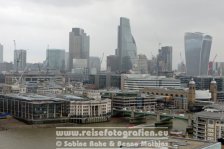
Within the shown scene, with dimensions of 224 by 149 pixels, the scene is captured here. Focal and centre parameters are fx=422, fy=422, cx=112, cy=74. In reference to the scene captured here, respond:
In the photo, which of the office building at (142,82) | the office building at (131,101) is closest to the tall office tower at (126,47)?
the office building at (142,82)

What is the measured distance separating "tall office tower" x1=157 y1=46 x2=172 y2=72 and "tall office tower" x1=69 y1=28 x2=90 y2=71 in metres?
16.2

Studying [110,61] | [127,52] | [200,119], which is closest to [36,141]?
[200,119]

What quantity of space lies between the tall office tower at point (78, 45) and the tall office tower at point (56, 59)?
2255 mm

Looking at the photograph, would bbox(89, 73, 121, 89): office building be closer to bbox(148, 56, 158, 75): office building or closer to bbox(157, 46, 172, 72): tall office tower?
bbox(148, 56, 158, 75): office building

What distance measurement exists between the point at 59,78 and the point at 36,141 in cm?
2899

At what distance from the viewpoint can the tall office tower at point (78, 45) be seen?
7175cm

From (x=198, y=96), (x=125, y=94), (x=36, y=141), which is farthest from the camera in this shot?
(x=198, y=96)

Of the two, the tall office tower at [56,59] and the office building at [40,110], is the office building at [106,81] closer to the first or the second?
the office building at [40,110]

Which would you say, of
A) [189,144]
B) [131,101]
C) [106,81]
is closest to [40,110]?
[131,101]

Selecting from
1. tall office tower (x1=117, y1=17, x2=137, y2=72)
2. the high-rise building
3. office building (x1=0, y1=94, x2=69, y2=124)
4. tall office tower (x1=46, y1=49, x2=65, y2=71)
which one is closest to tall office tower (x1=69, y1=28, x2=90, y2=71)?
tall office tower (x1=46, y1=49, x2=65, y2=71)

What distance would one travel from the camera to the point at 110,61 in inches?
2586

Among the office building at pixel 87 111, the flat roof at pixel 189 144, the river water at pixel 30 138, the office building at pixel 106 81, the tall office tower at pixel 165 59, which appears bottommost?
the river water at pixel 30 138

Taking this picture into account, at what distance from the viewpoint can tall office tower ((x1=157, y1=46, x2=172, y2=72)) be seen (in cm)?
6075

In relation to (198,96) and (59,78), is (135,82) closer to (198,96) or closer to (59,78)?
(198,96)
